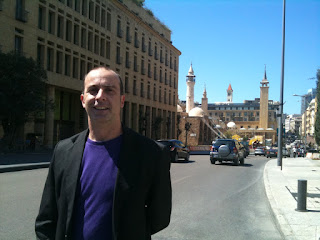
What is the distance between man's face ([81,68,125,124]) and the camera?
2.69m

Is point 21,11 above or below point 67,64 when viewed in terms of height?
above

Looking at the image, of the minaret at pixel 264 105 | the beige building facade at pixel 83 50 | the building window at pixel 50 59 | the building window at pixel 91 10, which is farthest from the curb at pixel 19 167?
the minaret at pixel 264 105

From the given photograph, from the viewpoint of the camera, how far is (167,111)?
6875 cm

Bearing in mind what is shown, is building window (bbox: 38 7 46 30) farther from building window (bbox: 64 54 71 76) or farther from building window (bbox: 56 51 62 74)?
building window (bbox: 64 54 71 76)

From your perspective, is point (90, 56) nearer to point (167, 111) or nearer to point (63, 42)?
point (63, 42)

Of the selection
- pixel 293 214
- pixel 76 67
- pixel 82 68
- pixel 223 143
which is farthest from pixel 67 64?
pixel 293 214

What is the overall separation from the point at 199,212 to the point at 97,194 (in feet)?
Result: 22.8

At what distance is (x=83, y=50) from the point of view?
135ft

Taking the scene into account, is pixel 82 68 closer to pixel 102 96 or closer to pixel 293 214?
pixel 293 214

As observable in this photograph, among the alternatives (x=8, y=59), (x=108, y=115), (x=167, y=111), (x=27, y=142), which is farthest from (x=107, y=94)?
(x=167, y=111)

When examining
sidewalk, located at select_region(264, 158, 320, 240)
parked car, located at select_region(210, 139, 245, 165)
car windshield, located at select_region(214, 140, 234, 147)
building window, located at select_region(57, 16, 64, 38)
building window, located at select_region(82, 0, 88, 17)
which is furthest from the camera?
building window, located at select_region(82, 0, 88, 17)

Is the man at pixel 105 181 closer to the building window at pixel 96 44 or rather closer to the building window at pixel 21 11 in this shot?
the building window at pixel 21 11

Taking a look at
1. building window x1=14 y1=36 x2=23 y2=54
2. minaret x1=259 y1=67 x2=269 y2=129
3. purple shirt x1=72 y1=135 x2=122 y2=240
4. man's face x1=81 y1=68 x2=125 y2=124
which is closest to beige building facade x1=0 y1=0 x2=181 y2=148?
building window x1=14 y1=36 x2=23 y2=54

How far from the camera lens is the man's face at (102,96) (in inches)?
106
